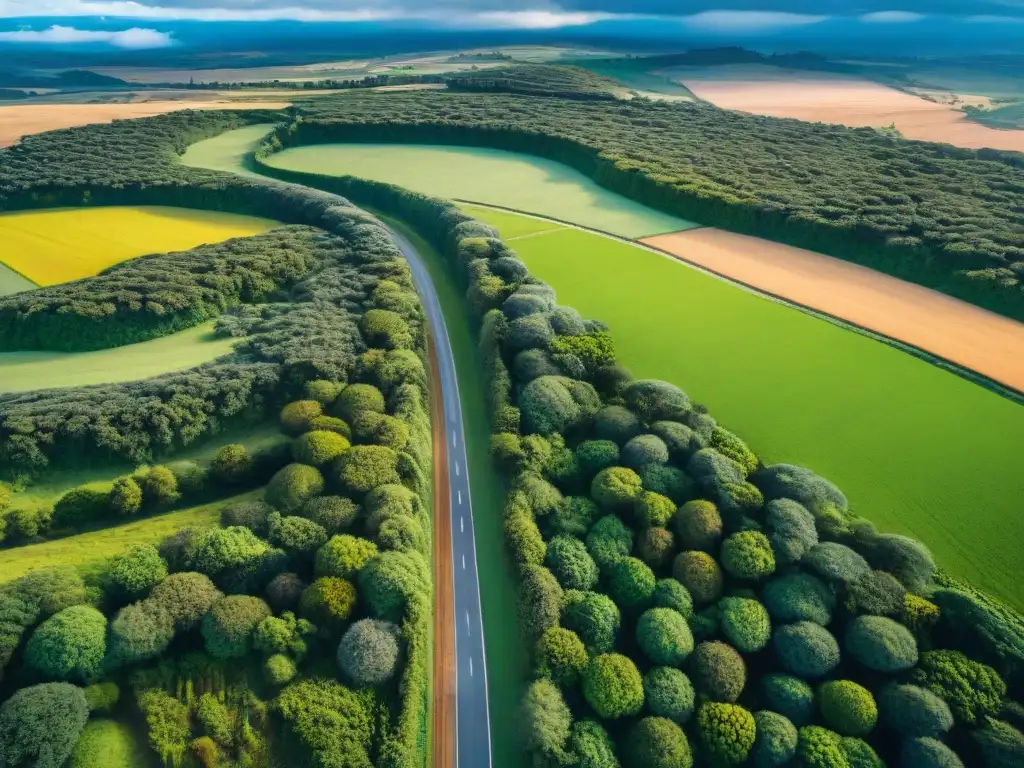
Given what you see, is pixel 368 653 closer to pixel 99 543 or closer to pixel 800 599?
pixel 99 543

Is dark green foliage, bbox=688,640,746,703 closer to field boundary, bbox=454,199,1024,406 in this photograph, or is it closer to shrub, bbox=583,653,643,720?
shrub, bbox=583,653,643,720

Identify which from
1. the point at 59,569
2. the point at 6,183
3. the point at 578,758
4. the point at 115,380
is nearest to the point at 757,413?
the point at 578,758

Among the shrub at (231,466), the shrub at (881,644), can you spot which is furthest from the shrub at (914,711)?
the shrub at (231,466)

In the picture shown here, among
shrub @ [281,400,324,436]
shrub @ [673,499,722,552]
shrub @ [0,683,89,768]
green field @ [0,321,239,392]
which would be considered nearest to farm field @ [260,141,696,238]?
green field @ [0,321,239,392]

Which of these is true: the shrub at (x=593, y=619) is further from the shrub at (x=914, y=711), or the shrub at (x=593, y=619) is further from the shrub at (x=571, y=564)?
the shrub at (x=914, y=711)

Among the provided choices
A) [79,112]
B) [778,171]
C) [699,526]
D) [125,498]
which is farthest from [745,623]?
[79,112]

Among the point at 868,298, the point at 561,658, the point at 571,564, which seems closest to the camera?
the point at 561,658

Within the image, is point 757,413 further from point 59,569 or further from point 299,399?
point 59,569
